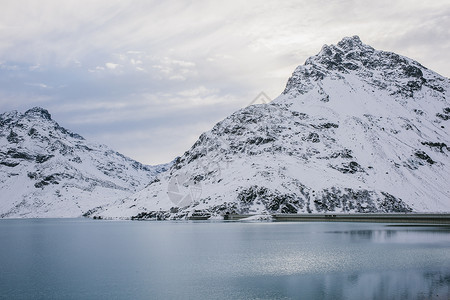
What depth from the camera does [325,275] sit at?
61.3 m

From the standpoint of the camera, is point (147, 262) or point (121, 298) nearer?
point (121, 298)

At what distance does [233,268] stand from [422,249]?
4146cm

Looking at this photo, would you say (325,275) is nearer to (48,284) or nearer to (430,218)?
(48,284)

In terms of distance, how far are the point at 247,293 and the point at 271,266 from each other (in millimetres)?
20155

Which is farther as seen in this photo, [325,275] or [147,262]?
[147,262]

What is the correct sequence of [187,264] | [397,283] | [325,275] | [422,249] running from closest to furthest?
[397,283], [325,275], [187,264], [422,249]

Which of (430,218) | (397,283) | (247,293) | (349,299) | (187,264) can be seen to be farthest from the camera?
(430,218)

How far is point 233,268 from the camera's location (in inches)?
2719

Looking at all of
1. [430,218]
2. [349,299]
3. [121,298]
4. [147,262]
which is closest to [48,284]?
[121,298]

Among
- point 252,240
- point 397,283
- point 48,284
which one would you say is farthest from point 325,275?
point 252,240

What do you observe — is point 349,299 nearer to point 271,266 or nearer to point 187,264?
point 271,266

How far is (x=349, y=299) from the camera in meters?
46.7

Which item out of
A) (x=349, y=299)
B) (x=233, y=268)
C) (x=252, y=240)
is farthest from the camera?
(x=252, y=240)

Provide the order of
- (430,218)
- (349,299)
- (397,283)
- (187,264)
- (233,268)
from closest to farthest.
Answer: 1. (349,299)
2. (397,283)
3. (233,268)
4. (187,264)
5. (430,218)
